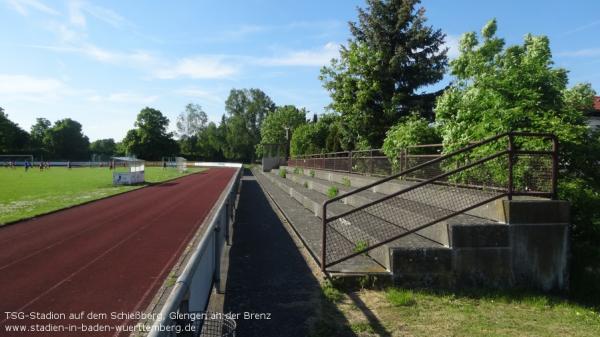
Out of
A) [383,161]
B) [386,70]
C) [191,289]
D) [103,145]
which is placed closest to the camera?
[191,289]

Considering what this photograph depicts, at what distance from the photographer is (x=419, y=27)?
23.6 meters

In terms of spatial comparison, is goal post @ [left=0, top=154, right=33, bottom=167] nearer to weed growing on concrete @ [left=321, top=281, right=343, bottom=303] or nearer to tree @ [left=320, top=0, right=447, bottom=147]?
tree @ [left=320, top=0, right=447, bottom=147]

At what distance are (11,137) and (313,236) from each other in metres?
114

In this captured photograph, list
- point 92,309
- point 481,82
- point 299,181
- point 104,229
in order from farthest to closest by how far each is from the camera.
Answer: point 299,181
point 104,229
point 481,82
point 92,309

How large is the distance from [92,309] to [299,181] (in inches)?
645

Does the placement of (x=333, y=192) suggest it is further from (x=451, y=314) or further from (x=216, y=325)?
(x=216, y=325)

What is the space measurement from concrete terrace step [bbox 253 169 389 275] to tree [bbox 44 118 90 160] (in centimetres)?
10838

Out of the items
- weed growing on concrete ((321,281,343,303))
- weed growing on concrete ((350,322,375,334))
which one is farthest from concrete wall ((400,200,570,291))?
weed growing on concrete ((350,322,375,334))

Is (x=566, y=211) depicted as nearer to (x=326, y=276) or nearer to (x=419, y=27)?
(x=326, y=276)

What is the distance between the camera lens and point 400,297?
5.44 m

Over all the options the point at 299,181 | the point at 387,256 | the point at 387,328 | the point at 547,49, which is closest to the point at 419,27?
the point at 547,49

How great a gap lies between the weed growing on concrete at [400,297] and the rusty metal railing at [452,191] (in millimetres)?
747

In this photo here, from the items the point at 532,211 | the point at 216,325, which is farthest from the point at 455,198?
the point at 216,325

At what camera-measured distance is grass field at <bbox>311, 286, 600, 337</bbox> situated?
4.62 m
